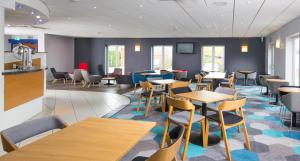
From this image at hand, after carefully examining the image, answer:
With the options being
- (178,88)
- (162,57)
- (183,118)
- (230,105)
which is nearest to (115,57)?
(162,57)

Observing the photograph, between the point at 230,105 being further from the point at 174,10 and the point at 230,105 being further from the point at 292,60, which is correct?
the point at 292,60

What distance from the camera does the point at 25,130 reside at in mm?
2189

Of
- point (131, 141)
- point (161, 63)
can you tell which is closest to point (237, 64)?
point (161, 63)

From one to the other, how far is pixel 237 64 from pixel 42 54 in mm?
11857

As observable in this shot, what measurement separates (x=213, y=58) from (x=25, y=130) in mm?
15032

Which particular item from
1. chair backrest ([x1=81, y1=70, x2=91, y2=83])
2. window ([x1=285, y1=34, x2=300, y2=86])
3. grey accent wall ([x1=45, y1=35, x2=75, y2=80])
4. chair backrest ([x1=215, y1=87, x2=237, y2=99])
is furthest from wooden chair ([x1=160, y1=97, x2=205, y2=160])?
grey accent wall ([x1=45, y1=35, x2=75, y2=80])

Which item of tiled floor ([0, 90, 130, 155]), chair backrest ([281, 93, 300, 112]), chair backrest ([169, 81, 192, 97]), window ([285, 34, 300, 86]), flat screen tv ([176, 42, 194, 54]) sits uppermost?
flat screen tv ([176, 42, 194, 54])

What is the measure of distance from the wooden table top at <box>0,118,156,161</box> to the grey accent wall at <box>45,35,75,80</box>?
1389 centimetres

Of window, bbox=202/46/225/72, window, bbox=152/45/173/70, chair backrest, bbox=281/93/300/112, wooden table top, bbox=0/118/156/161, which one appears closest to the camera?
wooden table top, bbox=0/118/156/161

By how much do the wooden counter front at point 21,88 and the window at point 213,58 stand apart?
37.5 feet

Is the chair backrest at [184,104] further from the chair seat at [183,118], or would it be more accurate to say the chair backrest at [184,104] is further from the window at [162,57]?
the window at [162,57]

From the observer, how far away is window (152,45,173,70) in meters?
16.9

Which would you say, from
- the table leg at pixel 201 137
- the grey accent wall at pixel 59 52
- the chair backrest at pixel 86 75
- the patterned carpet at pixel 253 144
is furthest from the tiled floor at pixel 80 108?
the grey accent wall at pixel 59 52

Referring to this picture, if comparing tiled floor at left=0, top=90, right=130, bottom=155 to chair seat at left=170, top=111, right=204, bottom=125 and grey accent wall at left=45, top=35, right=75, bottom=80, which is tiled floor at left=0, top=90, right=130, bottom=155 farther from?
grey accent wall at left=45, top=35, right=75, bottom=80
